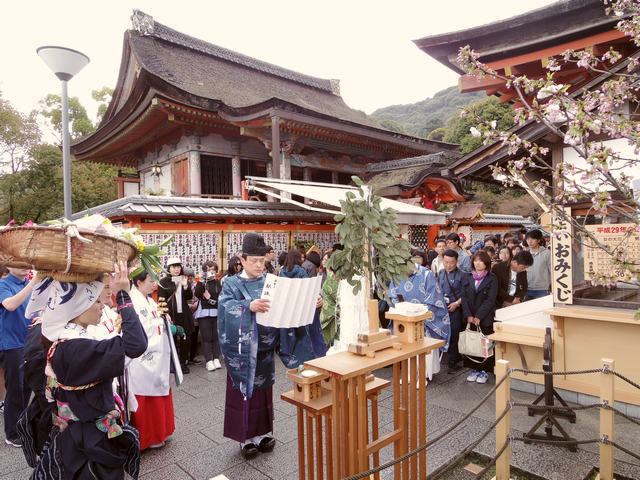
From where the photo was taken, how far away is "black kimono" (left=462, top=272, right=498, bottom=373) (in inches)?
231

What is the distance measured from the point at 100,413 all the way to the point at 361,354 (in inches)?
63.5

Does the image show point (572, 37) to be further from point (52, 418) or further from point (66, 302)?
point (52, 418)

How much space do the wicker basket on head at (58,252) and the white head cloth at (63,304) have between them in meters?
0.08

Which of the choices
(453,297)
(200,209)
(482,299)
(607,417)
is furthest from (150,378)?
(200,209)

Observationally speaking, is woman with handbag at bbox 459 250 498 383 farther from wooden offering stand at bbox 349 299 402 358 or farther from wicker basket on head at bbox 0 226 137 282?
wicker basket on head at bbox 0 226 137 282

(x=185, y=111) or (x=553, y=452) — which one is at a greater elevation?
(x=185, y=111)

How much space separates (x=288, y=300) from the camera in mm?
3418

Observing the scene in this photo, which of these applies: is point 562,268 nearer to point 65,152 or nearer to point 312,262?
point 312,262

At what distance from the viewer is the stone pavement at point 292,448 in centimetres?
359

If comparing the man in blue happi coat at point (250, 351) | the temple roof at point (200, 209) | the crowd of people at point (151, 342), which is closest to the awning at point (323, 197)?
the temple roof at point (200, 209)

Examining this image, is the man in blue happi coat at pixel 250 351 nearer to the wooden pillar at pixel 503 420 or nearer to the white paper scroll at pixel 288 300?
the white paper scroll at pixel 288 300

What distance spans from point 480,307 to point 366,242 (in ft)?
11.6

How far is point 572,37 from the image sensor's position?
613 cm

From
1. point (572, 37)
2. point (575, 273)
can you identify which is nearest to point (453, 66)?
point (572, 37)
